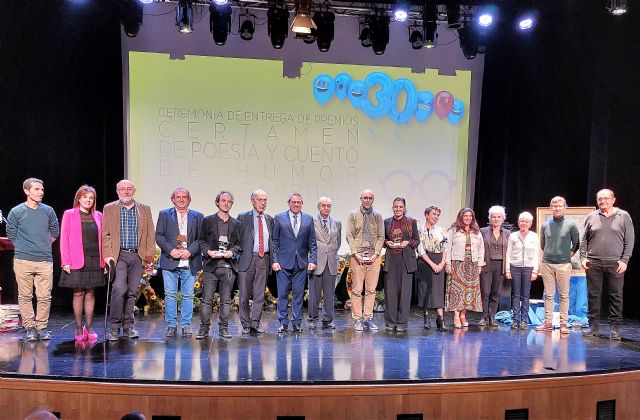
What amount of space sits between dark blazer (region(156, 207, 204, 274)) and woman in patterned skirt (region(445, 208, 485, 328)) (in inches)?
110

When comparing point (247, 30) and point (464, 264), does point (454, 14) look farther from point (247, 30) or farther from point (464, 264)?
point (464, 264)

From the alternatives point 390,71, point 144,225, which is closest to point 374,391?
point 144,225

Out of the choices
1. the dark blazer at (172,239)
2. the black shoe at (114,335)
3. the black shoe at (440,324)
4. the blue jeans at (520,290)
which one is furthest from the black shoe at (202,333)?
the blue jeans at (520,290)

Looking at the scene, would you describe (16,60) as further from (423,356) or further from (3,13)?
(423,356)

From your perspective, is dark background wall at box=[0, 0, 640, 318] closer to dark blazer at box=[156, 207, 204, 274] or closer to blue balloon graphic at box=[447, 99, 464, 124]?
blue balloon graphic at box=[447, 99, 464, 124]

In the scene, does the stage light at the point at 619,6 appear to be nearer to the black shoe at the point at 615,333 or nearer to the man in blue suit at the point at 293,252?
the black shoe at the point at 615,333

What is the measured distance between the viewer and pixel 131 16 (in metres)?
7.53

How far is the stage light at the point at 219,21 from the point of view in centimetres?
756

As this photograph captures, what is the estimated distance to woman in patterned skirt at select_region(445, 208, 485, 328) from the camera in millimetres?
6777

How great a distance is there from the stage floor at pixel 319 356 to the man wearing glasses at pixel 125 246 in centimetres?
34

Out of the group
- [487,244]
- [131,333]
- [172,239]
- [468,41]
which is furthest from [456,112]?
[131,333]

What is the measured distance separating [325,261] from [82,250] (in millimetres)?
2471

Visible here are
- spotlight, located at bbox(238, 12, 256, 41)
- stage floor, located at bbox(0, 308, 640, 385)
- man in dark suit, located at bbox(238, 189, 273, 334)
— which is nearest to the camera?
stage floor, located at bbox(0, 308, 640, 385)

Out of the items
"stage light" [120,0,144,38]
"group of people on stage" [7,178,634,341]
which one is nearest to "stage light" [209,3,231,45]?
"stage light" [120,0,144,38]
